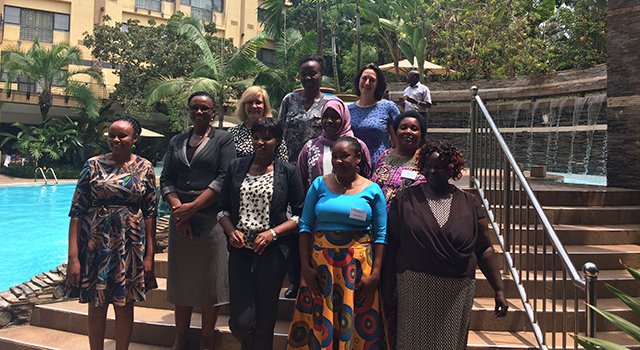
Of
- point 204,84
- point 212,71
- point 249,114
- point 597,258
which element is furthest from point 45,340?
point 212,71

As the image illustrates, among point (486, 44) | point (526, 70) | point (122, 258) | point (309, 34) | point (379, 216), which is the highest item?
point (309, 34)

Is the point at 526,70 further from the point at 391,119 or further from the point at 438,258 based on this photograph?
the point at 438,258

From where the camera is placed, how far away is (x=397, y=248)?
2.48 metres

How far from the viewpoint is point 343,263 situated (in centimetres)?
246

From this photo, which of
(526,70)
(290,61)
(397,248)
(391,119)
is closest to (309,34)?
(290,61)

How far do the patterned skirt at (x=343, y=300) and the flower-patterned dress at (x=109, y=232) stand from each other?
122cm

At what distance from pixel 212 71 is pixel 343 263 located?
17.8m

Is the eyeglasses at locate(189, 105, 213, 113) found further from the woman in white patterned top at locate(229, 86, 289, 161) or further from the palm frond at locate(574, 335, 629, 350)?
the palm frond at locate(574, 335, 629, 350)

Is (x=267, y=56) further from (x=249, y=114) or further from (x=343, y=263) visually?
(x=343, y=263)

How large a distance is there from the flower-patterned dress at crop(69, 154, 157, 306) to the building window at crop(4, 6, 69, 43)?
27988 mm

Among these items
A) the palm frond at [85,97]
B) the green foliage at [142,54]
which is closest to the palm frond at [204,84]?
the green foliage at [142,54]

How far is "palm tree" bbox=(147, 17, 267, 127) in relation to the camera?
17.7 metres

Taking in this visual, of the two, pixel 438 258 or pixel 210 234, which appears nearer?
pixel 438 258

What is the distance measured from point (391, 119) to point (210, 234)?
1.52 m
